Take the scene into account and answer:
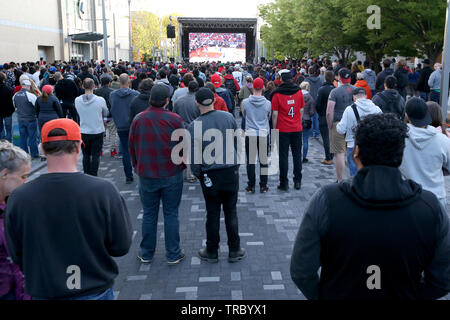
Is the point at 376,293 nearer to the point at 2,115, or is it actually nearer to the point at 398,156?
the point at 398,156

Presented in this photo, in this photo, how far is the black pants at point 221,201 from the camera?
5109 millimetres

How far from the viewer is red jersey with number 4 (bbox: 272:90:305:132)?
7.83 meters

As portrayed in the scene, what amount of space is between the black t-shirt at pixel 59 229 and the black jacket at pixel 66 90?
9535 mm

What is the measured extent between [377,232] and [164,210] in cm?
350

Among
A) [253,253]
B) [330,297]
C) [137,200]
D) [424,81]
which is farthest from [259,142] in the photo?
[424,81]

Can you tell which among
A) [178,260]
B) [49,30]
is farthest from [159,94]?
[49,30]

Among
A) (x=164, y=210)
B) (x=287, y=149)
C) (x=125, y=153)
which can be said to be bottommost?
(x=164, y=210)

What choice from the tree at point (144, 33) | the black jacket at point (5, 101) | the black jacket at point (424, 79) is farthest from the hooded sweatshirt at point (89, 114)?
the tree at point (144, 33)

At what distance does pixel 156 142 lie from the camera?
5102mm

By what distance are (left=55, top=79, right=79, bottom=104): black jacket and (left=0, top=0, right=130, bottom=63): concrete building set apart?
2253 cm

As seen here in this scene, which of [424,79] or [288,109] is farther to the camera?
[424,79]

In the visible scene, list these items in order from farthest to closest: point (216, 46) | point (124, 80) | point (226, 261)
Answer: point (216, 46) → point (124, 80) → point (226, 261)

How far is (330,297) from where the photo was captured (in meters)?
2.25

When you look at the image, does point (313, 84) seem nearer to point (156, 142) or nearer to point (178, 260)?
point (156, 142)
